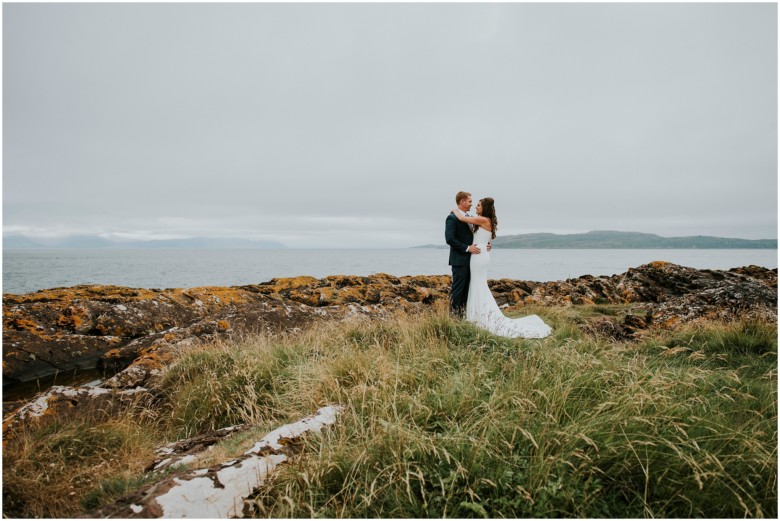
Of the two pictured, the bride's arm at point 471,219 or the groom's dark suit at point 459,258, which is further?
the groom's dark suit at point 459,258

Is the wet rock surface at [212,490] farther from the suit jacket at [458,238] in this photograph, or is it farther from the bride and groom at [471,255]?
the suit jacket at [458,238]

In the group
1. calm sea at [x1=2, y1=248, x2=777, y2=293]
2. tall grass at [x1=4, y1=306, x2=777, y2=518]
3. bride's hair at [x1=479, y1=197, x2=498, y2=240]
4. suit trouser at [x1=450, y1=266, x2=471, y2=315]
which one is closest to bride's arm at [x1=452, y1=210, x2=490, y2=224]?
bride's hair at [x1=479, y1=197, x2=498, y2=240]

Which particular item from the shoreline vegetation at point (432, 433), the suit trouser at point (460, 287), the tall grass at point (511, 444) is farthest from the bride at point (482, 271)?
the tall grass at point (511, 444)

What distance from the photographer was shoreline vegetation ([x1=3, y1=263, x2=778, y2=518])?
2.35 meters

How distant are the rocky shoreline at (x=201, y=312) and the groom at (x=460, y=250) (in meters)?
2.63

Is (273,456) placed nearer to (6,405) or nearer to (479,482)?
(479,482)

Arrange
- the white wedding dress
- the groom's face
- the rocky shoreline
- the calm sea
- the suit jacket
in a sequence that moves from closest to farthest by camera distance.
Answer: the rocky shoreline
the white wedding dress
the suit jacket
the groom's face
the calm sea

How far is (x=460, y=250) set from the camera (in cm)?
880

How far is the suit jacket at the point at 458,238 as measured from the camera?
8.64 m

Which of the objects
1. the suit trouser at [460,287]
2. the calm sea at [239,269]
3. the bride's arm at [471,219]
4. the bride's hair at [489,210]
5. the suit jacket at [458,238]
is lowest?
the calm sea at [239,269]

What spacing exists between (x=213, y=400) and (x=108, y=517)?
260cm

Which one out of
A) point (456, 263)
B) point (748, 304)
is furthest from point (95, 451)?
point (748, 304)

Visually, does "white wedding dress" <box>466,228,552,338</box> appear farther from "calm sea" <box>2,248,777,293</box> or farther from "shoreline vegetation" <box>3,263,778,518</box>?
"calm sea" <box>2,248,777,293</box>

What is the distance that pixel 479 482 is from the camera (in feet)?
7.77
